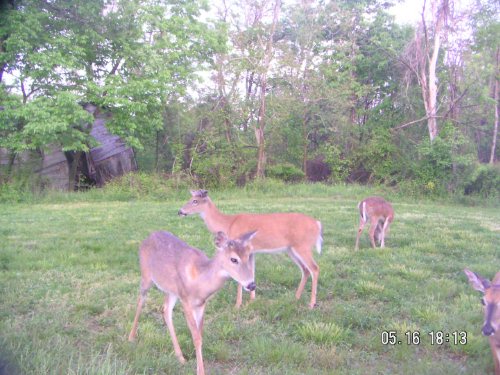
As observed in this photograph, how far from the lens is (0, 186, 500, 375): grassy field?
3.66 m

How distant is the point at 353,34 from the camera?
22.9 metres

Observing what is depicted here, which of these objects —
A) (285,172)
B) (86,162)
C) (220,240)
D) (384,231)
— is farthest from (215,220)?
(86,162)

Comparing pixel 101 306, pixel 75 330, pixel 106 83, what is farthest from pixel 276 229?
pixel 106 83

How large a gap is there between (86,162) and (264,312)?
17.2 m

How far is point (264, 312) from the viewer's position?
493 centimetres

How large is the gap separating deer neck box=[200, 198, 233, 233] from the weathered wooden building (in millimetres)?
12113

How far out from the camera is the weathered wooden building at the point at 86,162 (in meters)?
18.0

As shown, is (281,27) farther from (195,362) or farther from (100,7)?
(195,362)

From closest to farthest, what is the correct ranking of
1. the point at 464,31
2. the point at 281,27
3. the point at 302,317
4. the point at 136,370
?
1. the point at 136,370
2. the point at 302,317
3. the point at 464,31
4. the point at 281,27

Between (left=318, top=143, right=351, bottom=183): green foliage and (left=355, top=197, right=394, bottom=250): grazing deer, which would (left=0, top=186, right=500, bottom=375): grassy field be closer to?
(left=355, top=197, right=394, bottom=250): grazing deer

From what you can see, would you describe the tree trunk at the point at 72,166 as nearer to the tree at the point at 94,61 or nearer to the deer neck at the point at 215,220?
the tree at the point at 94,61

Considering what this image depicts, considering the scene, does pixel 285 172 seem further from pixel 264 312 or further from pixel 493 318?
pixel 493 318

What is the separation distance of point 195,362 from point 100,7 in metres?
15.7

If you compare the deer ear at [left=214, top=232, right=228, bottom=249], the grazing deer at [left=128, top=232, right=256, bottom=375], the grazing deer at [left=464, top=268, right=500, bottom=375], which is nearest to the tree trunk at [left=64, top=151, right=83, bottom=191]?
the grazing deer at [left=128, top=232, right=256, bottom=375]
